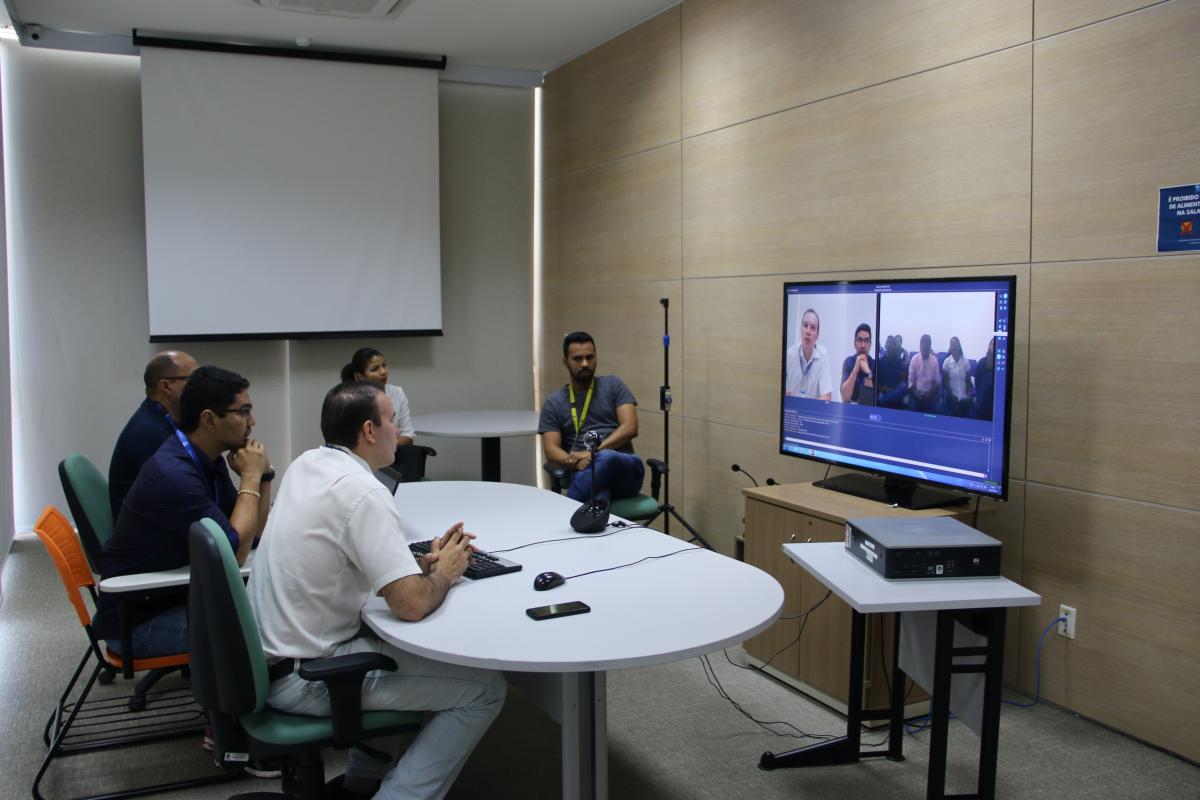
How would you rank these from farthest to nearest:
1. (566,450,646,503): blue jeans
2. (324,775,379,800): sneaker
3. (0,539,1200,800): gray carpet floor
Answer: (566,450,646,503): blue jeans, (0,539,1200,800): gray carpet floor, (324,775,379,800): sneaker

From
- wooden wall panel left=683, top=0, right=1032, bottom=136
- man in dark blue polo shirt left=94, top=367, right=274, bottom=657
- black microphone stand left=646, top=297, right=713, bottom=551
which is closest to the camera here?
man in dark blue polo shirt left=94, top=367, right=274, bottom=657

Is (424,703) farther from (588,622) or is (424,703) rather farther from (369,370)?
(369,370)

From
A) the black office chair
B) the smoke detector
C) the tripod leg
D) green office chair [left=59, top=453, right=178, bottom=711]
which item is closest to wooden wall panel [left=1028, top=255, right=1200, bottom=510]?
the tripod leg

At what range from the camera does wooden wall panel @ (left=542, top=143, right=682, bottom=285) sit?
5543 millimetres

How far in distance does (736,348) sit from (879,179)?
4.05 feet

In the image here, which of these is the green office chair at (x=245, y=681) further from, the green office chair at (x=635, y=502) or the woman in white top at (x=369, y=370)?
the woman in white top at (x=369, y=370)

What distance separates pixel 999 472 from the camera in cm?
312

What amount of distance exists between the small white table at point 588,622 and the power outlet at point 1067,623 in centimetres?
154

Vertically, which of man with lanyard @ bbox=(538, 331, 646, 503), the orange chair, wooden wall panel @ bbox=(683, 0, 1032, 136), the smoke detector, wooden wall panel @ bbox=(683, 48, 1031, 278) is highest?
the smoke detector

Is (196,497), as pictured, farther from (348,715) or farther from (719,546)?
(719,546)

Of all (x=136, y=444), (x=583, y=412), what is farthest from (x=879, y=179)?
(x=136, y=444)

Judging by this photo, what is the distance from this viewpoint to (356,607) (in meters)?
2.29

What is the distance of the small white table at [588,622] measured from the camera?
6.49 feet

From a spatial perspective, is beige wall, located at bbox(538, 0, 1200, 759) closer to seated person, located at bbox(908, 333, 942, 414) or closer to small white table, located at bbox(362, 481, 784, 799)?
seated person, located at bbox(908, 333, 942, 414)
